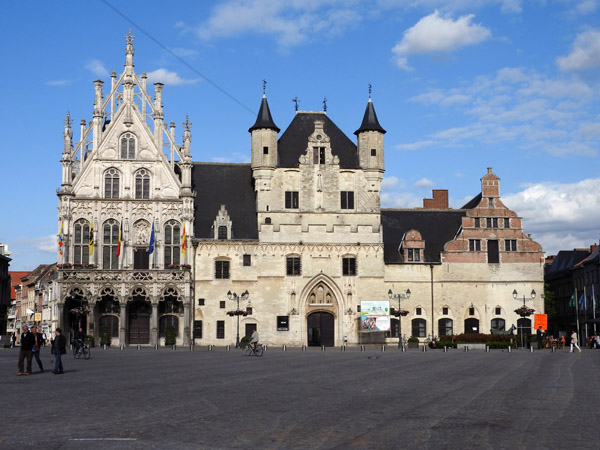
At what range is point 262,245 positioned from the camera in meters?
65.1

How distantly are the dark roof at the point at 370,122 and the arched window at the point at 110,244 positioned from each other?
22315 mm

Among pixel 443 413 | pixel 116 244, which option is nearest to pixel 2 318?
pixel 116 244

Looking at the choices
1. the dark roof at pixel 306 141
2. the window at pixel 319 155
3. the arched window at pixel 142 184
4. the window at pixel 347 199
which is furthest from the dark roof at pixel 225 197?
the window at pixel 347 199

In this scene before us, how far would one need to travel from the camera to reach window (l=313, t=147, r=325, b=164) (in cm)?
6699

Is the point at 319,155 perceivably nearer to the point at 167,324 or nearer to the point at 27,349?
the point at 167,324

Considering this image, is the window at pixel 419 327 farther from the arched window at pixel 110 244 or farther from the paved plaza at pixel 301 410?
the paved plaza at pixel 301 410

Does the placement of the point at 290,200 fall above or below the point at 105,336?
above

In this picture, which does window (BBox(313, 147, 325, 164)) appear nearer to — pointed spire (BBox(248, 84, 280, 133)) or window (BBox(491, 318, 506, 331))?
pointed spire (BBox(248, 84, 280, 133))

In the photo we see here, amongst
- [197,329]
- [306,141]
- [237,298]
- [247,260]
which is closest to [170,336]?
[197,329]

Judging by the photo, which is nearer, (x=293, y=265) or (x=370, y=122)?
(x=293, y=265)

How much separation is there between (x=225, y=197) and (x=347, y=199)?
34.6ft

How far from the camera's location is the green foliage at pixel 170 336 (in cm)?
6215

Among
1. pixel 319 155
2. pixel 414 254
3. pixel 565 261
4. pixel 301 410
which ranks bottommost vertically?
pixel 301 410

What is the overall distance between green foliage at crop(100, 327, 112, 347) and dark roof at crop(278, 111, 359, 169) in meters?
19.7
